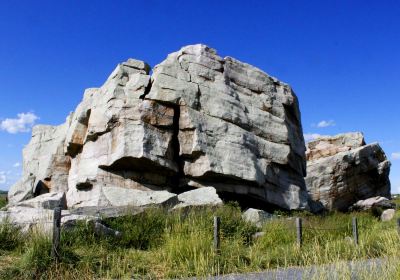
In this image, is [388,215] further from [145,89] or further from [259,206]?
[145,89]

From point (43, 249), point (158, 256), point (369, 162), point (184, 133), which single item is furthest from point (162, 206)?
point (369, 162)

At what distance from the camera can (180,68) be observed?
21.0 meters

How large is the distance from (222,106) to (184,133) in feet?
7.70

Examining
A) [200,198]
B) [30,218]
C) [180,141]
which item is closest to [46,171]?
[180,141]

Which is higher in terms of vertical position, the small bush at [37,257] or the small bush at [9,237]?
Answer: the small bush at [9,237]

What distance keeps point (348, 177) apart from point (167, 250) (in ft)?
87.8

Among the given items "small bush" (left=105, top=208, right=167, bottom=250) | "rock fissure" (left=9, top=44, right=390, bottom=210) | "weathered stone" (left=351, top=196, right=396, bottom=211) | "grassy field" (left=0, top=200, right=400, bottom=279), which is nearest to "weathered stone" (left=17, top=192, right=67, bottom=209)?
"rock fissure" (left=9, top=44, right=390, bottom=210)

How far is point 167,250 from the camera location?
33.7 feet

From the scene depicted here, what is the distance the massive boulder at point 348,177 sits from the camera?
3353 cm

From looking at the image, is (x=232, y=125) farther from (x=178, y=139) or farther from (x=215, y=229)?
(x=215, y=229)

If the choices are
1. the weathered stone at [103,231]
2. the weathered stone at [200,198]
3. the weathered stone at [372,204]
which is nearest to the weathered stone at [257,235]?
the weathered stone at [200,198]

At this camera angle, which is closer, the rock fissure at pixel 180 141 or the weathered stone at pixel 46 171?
the rock fissure at pixel 180 141

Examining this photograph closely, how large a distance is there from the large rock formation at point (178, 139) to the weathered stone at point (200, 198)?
882mm

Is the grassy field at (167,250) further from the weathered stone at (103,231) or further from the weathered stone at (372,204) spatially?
the weathered stone at (372,204)
